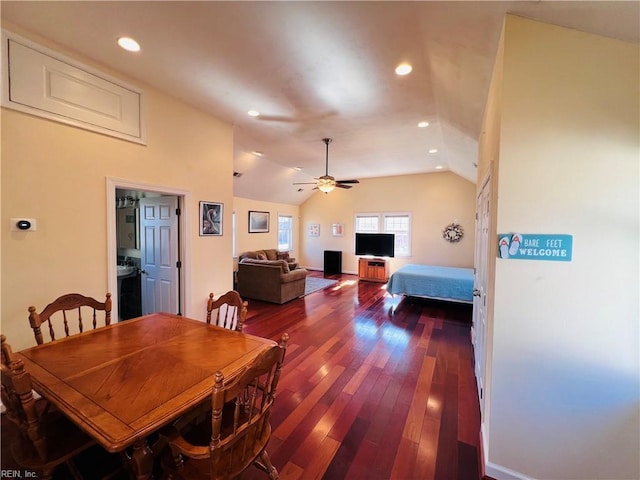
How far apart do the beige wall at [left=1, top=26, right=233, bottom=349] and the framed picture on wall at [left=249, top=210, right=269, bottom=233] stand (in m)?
4.19

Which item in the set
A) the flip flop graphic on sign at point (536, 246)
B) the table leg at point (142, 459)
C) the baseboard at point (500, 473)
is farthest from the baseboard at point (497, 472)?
the table leg at point (142, 459)

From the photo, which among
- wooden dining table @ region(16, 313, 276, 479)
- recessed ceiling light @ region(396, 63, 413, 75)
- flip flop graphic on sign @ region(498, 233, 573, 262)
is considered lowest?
wooden dining table @ region(16, 313, 276, 479)

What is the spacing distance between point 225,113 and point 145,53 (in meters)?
1.23

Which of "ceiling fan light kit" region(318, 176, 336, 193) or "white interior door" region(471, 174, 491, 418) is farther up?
"ceiling fan light kit" region(318, 176, 336, 193)

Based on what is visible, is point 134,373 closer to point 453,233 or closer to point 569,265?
point 569,265

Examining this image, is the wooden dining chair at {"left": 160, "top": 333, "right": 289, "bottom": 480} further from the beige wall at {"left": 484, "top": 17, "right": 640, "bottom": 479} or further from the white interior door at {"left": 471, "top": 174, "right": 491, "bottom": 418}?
the white interior door at {"left": 471, "top": 174, "right": 491, "bottom": 418}

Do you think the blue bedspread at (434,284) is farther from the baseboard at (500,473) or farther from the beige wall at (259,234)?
the beige wall at (259,234)

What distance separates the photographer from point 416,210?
7.63 meters

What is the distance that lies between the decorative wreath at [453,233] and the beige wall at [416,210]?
0.33 feet

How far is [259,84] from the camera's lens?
278 cm

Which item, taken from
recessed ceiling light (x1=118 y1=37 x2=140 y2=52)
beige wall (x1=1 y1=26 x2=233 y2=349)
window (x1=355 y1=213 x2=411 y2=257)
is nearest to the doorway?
beige wall (x1=1 y1=26 x2=233 y2=349)

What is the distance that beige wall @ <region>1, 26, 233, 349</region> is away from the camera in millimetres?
2090

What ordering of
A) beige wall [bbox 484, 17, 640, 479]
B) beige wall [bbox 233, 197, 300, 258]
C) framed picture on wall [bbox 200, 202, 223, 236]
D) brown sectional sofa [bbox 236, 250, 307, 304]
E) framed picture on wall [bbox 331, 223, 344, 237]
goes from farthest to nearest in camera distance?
framed picture on wall [bbox 331, 223, 344, 237] → beige wall [bbox 233, 197, 300, 258] → brown sectional sofa [bbox 236, 250, 307, 304] → framed picture on wall [bbox 200, 202, 223, 236] → beige wall [bbox 484, 17, 640, 479]

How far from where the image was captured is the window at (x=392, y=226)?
25.6ft
